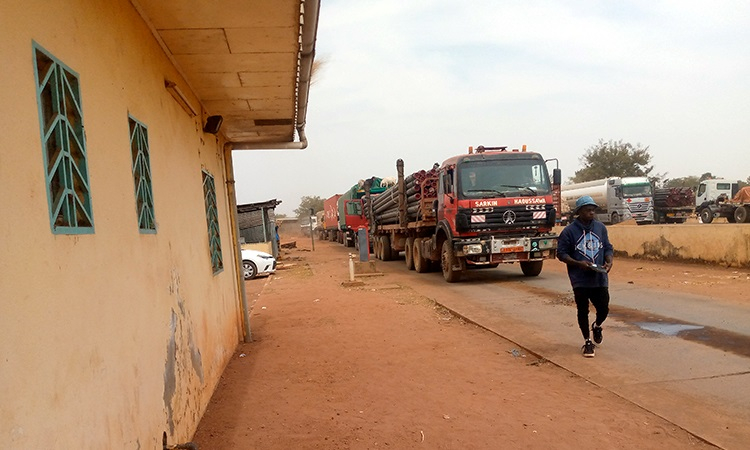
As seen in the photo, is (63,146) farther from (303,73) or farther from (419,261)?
(419,261)

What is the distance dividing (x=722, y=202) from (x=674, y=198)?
14.5 feet

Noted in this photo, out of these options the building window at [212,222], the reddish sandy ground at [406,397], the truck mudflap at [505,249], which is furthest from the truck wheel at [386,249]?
the building window at [212,222]

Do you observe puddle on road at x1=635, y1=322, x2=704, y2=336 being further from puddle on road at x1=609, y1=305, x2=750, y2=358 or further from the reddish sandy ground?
the reddish sandy ground

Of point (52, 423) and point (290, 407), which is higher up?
point (52, 423)

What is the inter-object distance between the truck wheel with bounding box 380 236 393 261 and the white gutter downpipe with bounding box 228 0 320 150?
13.3 meters

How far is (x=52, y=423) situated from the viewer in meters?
1.83

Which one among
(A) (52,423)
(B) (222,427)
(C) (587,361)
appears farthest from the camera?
(C) (587,361)

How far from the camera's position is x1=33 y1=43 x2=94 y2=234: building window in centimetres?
207

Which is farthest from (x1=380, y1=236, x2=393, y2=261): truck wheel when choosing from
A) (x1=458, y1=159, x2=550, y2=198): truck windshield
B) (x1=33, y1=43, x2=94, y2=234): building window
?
(x1=33, y1=43, x2=94, y2=234): building window

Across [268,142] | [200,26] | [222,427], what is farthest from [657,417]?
[268,142]

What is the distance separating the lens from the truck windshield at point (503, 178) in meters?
11.9

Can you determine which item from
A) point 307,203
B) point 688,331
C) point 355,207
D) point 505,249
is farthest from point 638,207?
point 307,203

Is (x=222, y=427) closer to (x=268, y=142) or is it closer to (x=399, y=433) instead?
(x=399, y=433)

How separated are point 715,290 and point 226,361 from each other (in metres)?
8.30
